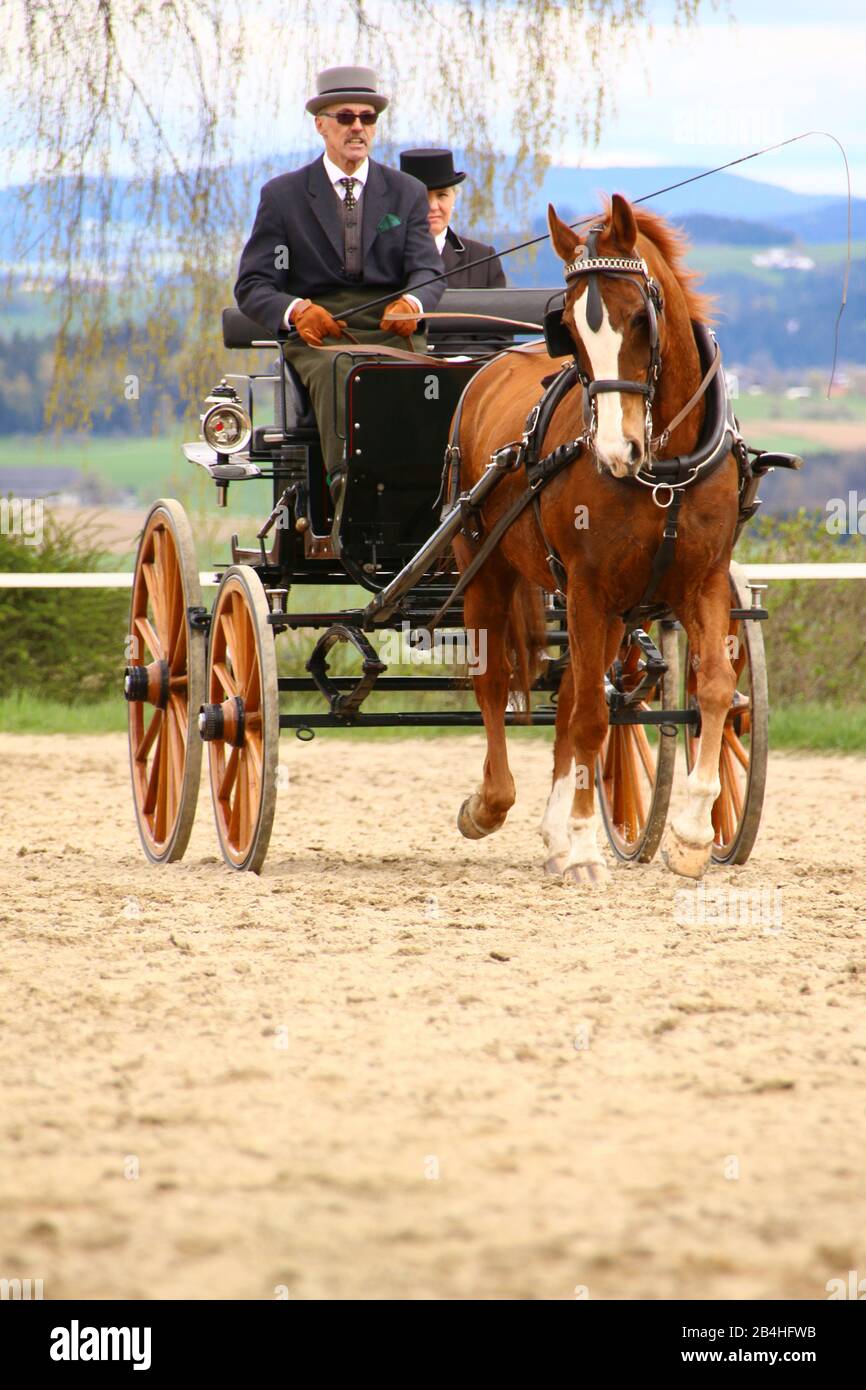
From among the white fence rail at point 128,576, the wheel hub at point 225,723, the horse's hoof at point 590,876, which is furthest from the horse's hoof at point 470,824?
the white fence rail at point 128,576

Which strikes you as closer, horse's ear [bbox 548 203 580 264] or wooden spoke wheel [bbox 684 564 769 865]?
horse's ear [bbox 548 203 580 264]

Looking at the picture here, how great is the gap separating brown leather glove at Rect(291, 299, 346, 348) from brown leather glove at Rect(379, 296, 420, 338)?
203mm

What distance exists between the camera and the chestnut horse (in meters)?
4.66

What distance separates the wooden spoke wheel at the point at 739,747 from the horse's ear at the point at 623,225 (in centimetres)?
127

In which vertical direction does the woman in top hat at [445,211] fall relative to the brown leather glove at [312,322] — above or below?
above

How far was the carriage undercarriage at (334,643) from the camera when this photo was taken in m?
5.58

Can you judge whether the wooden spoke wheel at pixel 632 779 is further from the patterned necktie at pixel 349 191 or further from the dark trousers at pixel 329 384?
the patterned necktie at pixel 349 191

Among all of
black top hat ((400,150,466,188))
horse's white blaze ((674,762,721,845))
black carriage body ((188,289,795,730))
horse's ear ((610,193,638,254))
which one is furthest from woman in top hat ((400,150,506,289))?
horse's white blaze ((674,762,721,845))

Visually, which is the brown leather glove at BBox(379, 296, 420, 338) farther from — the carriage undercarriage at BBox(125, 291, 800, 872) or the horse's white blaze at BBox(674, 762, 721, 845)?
the horse's white blaze at BBox(674, 762, 721, 845)

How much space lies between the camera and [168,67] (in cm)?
1064

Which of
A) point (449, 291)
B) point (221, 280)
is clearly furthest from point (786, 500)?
point (449, 291)

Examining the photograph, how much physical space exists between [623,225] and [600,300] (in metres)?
0.22

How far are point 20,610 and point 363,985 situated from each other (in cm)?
819

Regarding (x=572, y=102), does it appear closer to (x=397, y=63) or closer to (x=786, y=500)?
(x=397, y=63)
